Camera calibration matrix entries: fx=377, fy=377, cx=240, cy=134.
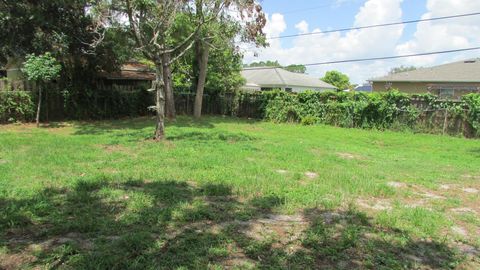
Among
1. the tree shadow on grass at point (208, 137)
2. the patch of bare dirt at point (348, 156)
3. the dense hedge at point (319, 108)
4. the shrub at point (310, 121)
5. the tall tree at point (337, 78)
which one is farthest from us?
the tall tree at point (337, 78)

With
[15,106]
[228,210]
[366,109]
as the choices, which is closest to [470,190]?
[228,210]

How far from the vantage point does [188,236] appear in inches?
141

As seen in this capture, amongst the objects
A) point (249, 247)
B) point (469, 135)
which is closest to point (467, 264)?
point (249, 247)

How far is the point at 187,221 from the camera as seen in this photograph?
402cm

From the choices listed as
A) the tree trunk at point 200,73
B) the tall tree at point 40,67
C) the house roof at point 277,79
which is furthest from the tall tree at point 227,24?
the house roof at point 277,79

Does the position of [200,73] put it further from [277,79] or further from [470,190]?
[470,190]

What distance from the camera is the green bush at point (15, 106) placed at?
1334 cm

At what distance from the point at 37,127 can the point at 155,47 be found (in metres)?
6.10

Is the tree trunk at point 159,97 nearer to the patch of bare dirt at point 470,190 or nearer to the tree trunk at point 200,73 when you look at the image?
the patch of bare dirt at point 470,190

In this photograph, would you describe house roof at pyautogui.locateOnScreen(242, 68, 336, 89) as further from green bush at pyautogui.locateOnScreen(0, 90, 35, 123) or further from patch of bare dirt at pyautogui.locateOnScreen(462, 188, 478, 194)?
patch of bare dirt at pyautogui.locateOnScreen(462, 188, 478, 194)

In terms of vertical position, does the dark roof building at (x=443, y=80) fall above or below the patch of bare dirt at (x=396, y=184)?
above

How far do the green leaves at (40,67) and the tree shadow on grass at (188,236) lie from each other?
9.15 m

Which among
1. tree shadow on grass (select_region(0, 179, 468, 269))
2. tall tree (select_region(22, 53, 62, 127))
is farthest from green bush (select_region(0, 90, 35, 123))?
tree shadow on grass (select_region(0, 179, 468, 269))

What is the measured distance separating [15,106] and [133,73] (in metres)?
6.92
